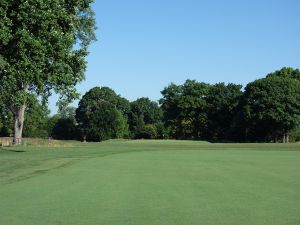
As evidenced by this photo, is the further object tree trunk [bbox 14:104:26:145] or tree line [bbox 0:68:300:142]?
tree line [bbox 0:68:300:142]

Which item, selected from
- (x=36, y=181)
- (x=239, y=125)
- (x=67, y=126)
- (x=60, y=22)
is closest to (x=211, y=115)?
(x=239, y=125)

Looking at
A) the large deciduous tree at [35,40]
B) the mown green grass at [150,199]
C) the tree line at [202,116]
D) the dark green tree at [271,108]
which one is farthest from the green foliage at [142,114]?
the mown green grass at [150,199]

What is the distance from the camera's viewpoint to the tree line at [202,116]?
102000 mm

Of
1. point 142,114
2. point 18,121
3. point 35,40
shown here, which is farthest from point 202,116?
point 35,40

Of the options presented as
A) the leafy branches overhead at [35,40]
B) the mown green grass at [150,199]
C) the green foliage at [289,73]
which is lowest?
the mown green grass at [150,199]

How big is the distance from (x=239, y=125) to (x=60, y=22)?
80324 mm

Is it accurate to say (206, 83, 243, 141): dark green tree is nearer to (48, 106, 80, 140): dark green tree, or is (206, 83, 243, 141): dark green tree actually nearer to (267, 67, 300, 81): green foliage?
(267, 67, 300, 81): green foliage

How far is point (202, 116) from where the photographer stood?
426 ft

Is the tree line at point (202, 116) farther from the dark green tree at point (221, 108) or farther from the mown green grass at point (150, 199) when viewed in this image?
the mown green grass at point (150, 199)

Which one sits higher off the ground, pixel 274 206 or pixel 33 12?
pixel 33 12

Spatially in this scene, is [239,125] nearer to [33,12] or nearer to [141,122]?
[141,122]

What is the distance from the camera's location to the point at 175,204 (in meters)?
11.7

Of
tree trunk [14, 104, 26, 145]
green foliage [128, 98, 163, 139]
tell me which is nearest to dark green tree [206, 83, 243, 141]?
green foliage [128, 98, 163, 139]

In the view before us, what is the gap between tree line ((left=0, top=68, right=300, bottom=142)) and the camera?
335 feet
